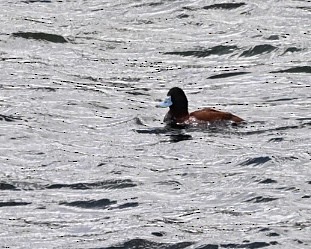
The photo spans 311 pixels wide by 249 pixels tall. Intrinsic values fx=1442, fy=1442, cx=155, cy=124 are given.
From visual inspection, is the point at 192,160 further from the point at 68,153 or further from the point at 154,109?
the point at 154,109

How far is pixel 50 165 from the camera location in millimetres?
15125

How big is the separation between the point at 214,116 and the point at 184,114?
2.24 feet

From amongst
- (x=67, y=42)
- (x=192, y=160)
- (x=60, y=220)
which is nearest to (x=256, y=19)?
(x=67, y=42)

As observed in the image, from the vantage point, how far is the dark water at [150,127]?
42.8 feet

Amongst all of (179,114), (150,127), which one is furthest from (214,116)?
(150,127)

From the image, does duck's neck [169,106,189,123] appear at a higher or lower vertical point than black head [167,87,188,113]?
lower

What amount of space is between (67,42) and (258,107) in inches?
210

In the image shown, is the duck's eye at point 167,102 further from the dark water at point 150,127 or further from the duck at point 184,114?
the dark water at point 150,127

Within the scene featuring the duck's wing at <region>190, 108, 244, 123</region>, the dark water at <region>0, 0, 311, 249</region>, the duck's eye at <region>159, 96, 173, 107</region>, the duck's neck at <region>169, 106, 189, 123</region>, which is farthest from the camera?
the duck's eye at <region>159, 96, 173, 107</region>

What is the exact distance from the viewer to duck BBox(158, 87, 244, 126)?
55.3 feet

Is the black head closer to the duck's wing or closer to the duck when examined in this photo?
the duck

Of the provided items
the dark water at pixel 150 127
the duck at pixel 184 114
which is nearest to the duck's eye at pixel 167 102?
the duck at pixel 184 114

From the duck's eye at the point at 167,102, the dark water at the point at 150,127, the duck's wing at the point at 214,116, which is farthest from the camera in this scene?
the duck's eye at the point at 167,102

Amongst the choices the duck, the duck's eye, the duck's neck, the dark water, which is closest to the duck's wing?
the duck
